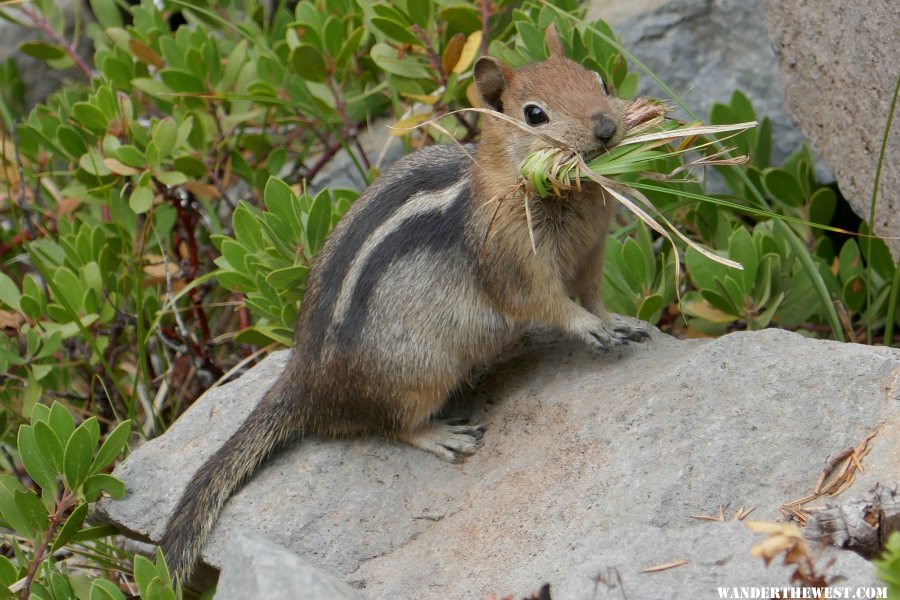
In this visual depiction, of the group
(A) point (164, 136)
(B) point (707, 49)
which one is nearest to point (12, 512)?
(A) point (164, 136)

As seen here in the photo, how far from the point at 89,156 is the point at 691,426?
3.71m

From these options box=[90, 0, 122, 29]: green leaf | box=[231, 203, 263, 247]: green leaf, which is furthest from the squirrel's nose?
box=[90, 0, 122, 29]: green leaf

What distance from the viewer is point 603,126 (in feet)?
12.5

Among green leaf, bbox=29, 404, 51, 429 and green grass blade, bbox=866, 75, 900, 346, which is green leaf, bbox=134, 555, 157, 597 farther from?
green grass blade, bbox=866, 75, 900, 346

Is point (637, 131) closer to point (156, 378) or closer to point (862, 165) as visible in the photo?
point (862, 165)

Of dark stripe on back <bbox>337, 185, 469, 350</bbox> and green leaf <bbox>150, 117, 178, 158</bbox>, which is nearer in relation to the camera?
dark stripe on back <bbox>337, 185, 469, 350</bbox>

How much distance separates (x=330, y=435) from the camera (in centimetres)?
439

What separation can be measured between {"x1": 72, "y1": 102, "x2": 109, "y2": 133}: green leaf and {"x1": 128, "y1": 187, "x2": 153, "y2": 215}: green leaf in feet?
2.02

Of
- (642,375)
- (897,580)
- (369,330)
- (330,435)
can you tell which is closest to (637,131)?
(642,375)

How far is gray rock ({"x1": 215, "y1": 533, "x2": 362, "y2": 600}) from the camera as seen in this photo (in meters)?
2.88

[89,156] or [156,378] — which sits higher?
[89,156]

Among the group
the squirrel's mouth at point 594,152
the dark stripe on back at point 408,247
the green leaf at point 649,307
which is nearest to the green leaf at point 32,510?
the dark stripe on back at point 408,247

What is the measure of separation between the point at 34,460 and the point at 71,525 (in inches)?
11.4

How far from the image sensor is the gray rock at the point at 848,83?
4398mm
